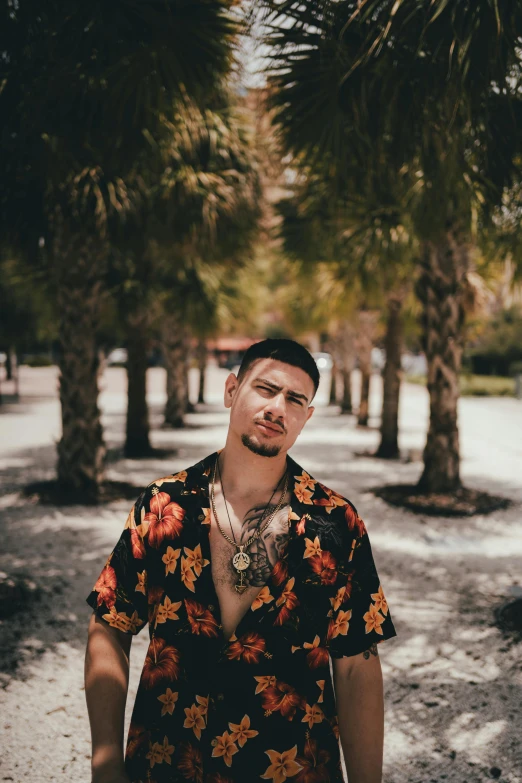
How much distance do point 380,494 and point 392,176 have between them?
4.86m

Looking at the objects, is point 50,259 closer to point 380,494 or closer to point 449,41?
point 380,494

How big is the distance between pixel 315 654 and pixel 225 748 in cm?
32

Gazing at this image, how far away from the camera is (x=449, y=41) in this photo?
3502 mm

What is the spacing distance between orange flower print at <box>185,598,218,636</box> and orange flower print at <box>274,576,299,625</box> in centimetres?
16

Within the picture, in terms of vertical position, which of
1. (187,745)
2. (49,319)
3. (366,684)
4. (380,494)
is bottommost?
(380,494)

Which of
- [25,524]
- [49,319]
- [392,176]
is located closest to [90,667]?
[392,176]

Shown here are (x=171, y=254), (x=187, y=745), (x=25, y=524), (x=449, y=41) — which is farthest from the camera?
(x=171, y=254)

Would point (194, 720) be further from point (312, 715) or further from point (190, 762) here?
point (312, 715)

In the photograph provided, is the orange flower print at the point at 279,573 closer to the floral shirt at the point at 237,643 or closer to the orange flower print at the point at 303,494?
the floral shirt at the point at 237,643

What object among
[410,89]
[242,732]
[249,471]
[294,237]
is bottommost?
[242,732]

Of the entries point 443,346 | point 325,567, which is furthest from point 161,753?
point 443,346

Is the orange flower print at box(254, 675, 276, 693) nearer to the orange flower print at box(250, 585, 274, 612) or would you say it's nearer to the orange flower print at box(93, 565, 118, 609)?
the orange flower print at box(250, 585, 274, 612)

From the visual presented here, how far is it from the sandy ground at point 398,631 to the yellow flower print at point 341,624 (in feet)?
5.20

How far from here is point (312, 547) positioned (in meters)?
1.66
